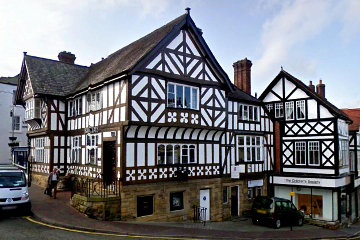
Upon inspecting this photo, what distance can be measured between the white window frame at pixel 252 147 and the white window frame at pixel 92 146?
412 inches

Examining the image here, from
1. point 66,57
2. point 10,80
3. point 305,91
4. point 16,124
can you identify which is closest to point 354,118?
point 305,91

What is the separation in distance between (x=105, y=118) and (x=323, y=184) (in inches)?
662

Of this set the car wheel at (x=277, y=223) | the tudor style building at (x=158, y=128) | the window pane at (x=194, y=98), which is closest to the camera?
the tudor style building at (x=158, y=128)

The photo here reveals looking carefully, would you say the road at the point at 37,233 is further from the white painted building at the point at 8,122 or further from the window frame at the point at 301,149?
the white painted building at the point at 8,122

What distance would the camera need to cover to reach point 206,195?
66.2 ft

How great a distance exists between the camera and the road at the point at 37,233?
1157 cm

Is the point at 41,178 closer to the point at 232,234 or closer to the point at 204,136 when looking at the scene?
the point at 204,136

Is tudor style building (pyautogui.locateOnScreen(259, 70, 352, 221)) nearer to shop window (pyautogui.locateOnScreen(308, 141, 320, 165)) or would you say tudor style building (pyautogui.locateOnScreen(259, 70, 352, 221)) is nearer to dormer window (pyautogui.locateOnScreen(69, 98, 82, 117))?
shop window (pyautogui.locateOnScreen(308, 141, 320, 165))

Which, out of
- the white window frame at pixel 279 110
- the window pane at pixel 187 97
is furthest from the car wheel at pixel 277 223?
the white window frame at pixel 279 110

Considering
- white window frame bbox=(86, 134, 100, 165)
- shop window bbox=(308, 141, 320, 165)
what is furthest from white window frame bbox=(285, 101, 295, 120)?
white window frame bbox=(86, 134, 100, 165)

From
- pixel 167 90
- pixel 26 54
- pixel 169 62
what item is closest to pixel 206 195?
pixel 167 90

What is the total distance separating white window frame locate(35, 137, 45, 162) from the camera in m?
23.4

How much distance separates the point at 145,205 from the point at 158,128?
13.8 feet

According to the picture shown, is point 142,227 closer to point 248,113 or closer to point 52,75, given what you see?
point 248,113
